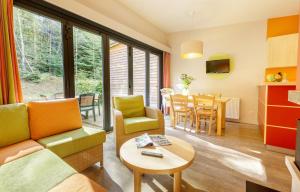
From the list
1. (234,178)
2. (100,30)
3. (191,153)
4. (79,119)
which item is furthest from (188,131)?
(100,30)

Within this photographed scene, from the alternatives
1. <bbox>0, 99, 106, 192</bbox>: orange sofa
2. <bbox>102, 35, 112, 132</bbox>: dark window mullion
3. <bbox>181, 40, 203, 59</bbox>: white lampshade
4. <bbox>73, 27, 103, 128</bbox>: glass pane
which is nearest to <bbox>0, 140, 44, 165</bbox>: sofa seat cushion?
<bbox>0, 99, 106, 192</bbox>: orange sofa

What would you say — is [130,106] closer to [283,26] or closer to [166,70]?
[166,70]

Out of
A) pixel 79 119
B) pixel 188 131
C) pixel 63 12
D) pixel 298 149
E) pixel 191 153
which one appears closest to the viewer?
pixel 298 149

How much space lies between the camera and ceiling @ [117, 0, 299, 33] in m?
3.34

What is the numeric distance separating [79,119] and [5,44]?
1.21 m

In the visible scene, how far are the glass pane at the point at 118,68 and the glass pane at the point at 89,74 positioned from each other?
13.6 inches

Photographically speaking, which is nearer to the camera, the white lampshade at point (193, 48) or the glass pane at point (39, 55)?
the glass pane at point (39, 55)

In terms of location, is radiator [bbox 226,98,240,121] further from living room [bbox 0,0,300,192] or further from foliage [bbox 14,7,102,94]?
foliage [bbox 14,7,102,94]

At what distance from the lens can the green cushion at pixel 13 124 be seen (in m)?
1.60

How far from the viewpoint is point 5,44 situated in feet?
6.00

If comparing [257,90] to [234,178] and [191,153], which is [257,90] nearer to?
[234,178]

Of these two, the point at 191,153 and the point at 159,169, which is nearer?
the point at 159,169

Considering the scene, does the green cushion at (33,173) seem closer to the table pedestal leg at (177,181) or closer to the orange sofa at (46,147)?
the orange sofa at (46,147)

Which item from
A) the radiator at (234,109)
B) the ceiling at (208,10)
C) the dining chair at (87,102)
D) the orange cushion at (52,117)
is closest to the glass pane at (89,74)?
the dining chair at (87,102)
